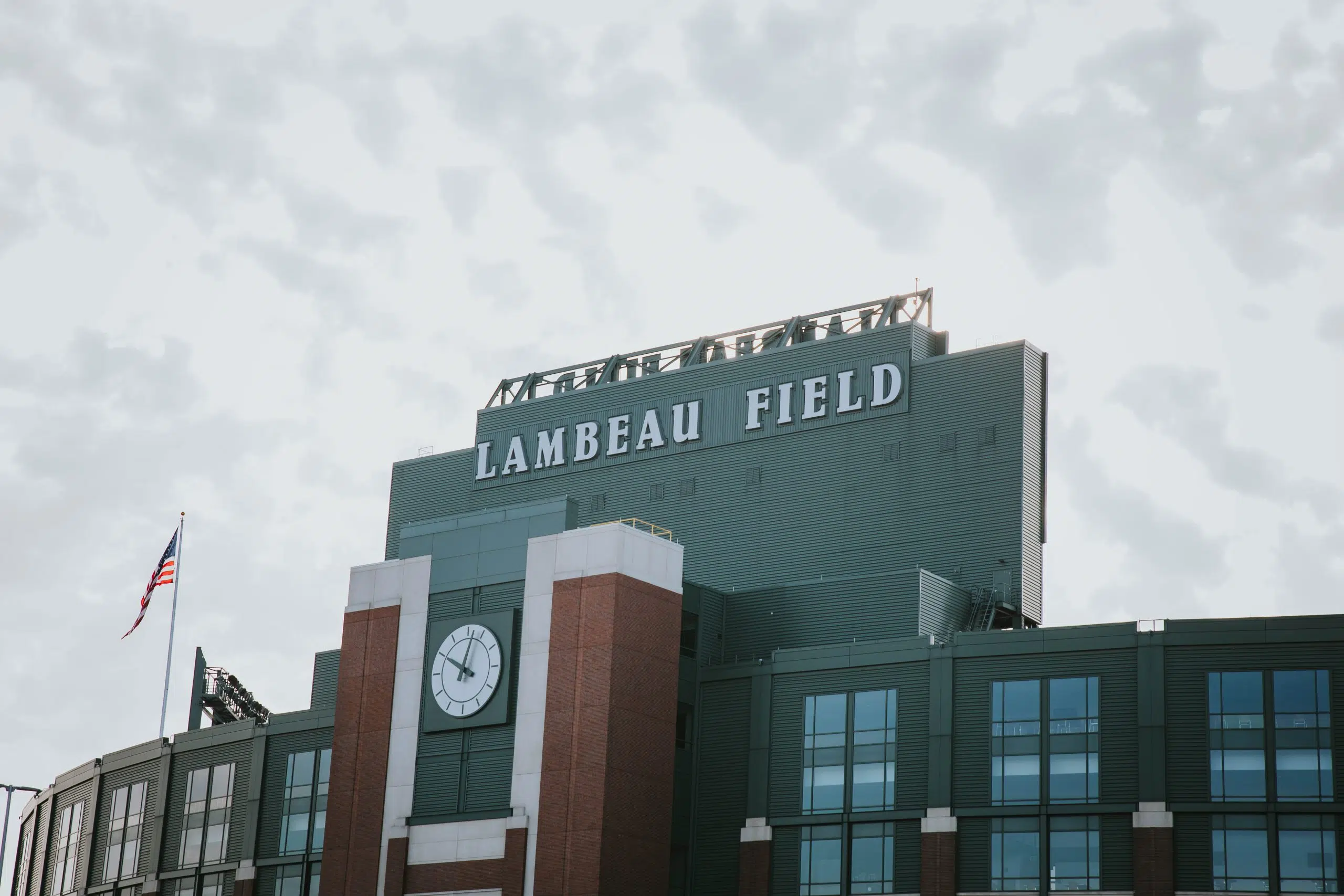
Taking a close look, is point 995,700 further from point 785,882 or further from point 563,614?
point 563,614

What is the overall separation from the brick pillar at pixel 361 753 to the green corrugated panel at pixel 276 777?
637 centimetres

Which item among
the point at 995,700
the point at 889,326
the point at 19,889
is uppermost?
the point at 889,326

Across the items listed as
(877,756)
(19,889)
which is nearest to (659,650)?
(877,756)

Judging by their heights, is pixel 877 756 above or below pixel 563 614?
below

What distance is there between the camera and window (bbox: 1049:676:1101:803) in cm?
7075

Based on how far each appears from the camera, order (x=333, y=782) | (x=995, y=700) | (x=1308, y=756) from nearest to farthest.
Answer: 1. (x=1308, y=756)
2. (x=995, y=700)
3. (x=333, y=782)

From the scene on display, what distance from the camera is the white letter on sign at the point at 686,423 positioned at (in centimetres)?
9731

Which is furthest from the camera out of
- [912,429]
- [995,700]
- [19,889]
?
[19,889]

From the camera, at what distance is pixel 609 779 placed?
73125mm

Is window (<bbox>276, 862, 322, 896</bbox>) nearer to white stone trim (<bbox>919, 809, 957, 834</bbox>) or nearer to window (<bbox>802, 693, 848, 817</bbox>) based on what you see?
window (<bbox>802, 693, 848, 817</bbox>)

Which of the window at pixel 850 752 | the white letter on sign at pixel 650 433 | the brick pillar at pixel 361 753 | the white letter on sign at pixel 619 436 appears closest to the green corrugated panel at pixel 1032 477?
the window at pixel 850 752

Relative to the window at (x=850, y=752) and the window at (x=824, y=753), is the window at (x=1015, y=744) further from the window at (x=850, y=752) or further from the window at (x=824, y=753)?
the window at (x=824, y=753)

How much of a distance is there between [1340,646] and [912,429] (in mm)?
26160

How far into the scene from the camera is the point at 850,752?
7512cm
